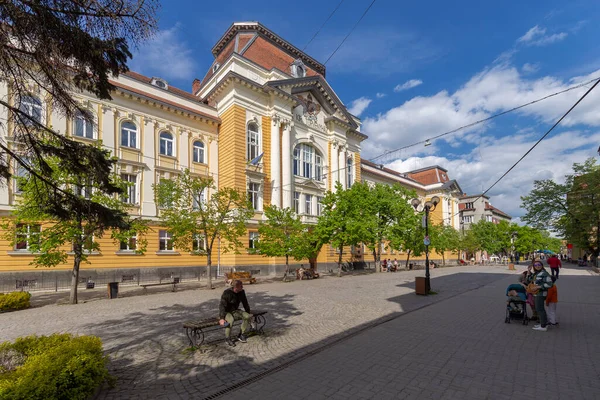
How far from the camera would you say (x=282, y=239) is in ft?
82.2

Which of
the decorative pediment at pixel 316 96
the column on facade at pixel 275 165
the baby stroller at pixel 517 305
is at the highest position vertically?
the decorative pediment at pixel 316 96

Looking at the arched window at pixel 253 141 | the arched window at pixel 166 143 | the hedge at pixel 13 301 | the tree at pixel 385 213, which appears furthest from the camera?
the tree at pixel 385 213

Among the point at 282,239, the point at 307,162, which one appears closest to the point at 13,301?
the point at 282,239

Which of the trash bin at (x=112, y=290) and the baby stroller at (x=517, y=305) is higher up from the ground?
the baby stroller at (x=517, y=305)

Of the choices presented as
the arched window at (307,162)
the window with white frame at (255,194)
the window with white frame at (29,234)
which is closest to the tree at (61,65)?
the window with white frame at (29,234)

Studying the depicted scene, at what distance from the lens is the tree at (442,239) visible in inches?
1727

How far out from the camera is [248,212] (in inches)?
837

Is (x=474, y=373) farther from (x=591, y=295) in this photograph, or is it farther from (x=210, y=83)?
(x=210, y=83)

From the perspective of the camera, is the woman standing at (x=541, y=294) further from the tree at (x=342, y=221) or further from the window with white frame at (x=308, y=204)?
the window with white frame at (x=308, y=204)

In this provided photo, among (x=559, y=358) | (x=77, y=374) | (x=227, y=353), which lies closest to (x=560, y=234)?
(x=559, y=358)

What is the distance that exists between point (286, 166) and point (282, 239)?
1047cm

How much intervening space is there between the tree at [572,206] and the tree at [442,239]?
34.0 feet

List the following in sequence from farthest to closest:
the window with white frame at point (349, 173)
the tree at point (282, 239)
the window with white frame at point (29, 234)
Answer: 1. the window with white frame at point (349, 173)
2. the tree at point (282, 239)
3. the window with white frame at point (29, 234)

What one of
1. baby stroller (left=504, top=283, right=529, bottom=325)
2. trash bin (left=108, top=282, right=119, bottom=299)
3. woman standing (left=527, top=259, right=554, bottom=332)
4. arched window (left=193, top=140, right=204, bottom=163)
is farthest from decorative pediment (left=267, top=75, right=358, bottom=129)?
woman standing (left=527, top=259, right=554, bottom=332)
